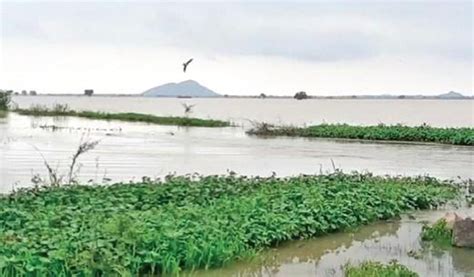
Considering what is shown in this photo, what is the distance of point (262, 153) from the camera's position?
2445 cm

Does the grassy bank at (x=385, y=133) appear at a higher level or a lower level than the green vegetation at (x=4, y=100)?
lower

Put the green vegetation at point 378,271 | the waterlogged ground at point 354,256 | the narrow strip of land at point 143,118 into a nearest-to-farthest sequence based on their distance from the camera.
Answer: the green vegetation at point 378,271 < the waterlogged ground at point 354,256 < the narrow strip of land at point 143,118

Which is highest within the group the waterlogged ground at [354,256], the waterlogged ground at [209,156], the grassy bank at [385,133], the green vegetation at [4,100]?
the green vegetation at [4,100]

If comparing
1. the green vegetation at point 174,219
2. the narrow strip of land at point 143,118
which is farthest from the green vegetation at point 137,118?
the green vegetation at point 174,219

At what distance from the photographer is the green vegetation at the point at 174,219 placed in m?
6.49

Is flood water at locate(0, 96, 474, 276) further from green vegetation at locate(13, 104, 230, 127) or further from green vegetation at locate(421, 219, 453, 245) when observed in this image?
green vegetation at locate(13, 104, 230, 127)

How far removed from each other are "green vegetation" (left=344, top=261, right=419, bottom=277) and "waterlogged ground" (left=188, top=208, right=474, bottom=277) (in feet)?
0.93

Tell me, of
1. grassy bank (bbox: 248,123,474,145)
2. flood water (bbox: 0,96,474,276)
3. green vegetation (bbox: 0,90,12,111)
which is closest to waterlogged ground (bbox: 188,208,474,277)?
flood water (bbox: 0,96,474,276)

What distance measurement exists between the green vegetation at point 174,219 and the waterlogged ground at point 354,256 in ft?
0.55

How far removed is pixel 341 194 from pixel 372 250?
6.12 ft

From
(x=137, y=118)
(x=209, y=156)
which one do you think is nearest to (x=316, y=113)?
(x=137, y=118)

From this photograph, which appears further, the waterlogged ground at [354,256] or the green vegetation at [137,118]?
the green vegetation at [137,118]

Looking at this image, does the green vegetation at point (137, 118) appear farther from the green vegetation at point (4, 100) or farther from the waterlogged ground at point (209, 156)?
the waterlogged ground at point (209, 156)

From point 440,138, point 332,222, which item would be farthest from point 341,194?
point 440,138
